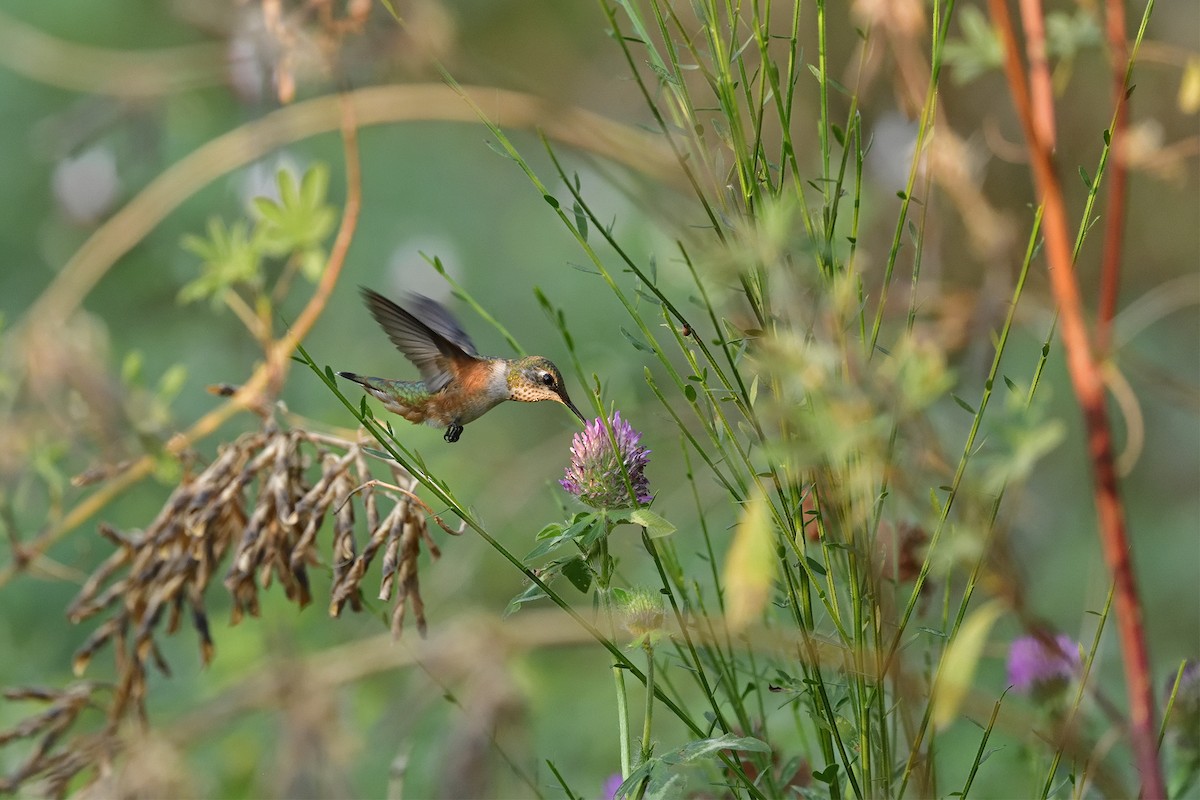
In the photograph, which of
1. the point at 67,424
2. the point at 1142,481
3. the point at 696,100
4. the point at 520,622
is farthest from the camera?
the point at 1142,481

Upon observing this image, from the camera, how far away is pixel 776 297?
63cm

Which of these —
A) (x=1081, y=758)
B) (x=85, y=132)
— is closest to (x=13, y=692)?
(x=1081, y=758)

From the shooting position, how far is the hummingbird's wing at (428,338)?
0.95m

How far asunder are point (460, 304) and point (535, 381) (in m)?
1.70

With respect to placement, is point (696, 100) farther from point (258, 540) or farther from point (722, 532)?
point (258, 540)

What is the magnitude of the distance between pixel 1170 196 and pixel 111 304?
2561 millimetres

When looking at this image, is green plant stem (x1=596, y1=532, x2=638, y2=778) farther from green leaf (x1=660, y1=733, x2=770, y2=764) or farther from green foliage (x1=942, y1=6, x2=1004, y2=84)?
green foliage (x1=942, y1=6, x2=1004, y2=84)

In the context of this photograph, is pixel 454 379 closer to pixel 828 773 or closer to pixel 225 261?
pixel 225 261

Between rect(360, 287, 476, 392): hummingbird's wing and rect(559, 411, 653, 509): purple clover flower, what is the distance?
0.72ft

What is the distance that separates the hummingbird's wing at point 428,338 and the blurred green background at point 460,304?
0.56 ft

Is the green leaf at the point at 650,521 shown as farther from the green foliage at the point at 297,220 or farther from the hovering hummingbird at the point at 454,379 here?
the green foliage at the point at 297,220

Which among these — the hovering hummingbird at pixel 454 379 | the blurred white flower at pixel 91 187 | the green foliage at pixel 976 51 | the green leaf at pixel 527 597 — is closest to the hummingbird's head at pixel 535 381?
the hovering hummingbird at pixel 454 379

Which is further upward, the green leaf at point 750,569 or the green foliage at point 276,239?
the green foliage at point 276,239

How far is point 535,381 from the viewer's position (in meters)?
1.00
